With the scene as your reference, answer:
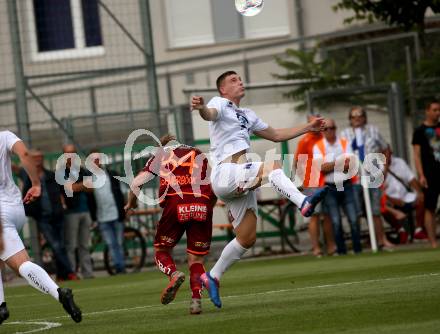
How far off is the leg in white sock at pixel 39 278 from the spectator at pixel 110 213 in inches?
432

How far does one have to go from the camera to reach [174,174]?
1277 cm

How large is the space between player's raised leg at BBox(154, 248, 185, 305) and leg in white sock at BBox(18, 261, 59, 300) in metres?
1.17

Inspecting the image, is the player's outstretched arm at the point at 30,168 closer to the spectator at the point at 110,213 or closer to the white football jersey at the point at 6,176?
the white football jersey at the point at 6,176

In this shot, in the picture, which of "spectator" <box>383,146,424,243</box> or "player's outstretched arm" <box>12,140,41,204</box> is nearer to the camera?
"player's outstretched arm" <box>12,140,41,204</box>

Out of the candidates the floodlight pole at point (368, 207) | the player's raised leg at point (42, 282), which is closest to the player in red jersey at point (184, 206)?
the player's raised leg at point (42, 282)

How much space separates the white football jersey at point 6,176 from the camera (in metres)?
12.1

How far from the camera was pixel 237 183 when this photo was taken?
12641mm

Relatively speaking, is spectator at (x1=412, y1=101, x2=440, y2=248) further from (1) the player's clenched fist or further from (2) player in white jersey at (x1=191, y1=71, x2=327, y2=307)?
(1) the player's clenched fist

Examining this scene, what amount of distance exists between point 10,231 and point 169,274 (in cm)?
166

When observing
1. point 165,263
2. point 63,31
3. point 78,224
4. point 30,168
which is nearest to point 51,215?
point 78,224

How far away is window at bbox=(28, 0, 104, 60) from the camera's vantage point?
26.1 meters

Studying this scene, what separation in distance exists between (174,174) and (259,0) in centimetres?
334

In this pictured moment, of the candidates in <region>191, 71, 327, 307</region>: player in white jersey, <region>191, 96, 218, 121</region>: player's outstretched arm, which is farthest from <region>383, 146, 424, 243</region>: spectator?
<region>191, 96, 218, 121</region>: player's outstretched arm

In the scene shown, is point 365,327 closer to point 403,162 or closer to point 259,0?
point 259,0
